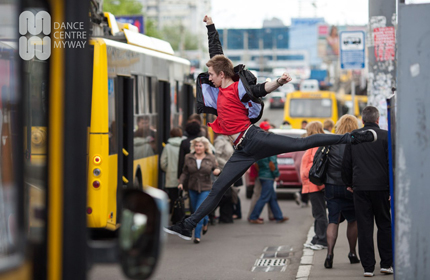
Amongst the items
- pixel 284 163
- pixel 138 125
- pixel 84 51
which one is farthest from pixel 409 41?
pixel 284 163

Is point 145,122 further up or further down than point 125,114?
further down

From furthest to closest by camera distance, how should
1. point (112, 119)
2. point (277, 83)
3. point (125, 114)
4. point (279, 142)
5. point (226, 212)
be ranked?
1. point (226, 212)
2. point (125, 114)
3. point (112, 119)
4. point (279, 142)
5. point (277, 83)

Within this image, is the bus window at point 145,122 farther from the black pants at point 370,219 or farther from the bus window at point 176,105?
the black pants at point 370,219

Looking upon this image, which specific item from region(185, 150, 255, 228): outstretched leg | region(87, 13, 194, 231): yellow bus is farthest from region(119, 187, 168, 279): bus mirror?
region(87, 13, 194, 231): yellow bus

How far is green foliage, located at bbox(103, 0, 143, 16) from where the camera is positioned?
209 ft

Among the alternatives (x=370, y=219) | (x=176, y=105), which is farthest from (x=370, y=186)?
(x=176, y=105)

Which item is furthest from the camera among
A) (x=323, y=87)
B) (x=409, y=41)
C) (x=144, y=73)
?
(x=323, y=87)

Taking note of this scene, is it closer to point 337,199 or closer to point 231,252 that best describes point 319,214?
point 231,252

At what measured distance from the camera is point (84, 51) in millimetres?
2527

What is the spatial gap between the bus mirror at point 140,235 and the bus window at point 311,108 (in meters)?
30.8

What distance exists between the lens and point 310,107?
109ft

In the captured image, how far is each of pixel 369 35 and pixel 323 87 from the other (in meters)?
83.2

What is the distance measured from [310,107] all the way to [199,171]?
22.3 m

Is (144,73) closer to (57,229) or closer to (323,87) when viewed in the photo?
(57,229)
